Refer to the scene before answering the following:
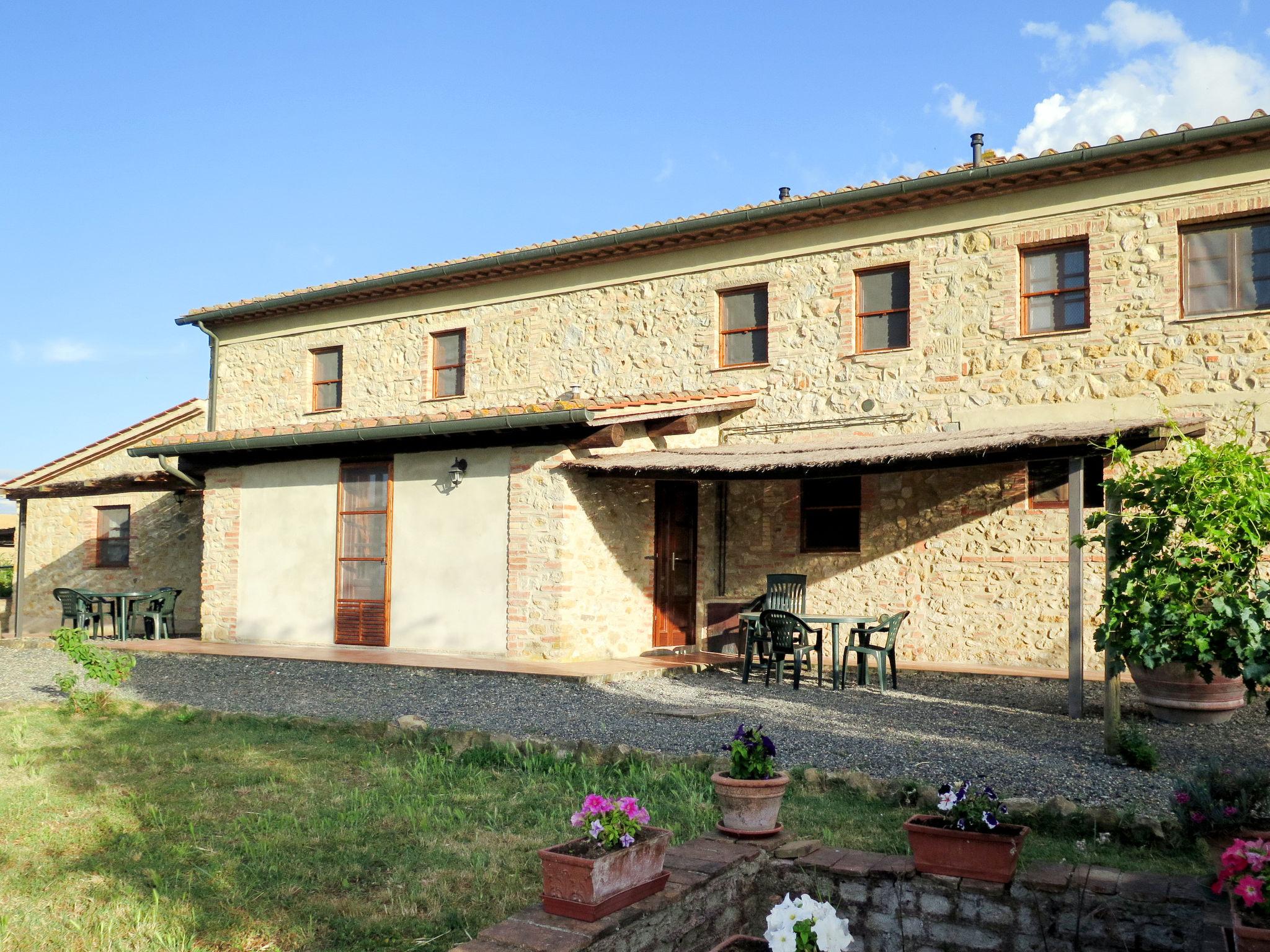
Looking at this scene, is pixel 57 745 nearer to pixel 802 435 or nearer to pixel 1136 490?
pixel 1136 490

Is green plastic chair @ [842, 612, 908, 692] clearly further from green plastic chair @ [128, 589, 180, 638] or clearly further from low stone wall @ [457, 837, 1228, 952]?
green plastic chair @ [128, 589, 180, 638]

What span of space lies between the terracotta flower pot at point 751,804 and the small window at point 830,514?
7.94 metres

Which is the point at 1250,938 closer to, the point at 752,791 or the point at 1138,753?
the point at 752,791

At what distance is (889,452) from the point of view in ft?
30.6

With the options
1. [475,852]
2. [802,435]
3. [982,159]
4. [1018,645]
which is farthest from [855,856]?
[982,159]

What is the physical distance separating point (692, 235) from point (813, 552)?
4081 millimetres

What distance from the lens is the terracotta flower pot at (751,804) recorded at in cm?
412

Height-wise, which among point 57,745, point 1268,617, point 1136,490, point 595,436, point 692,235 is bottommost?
point 57,745

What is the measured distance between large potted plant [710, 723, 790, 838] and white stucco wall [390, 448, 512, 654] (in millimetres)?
7109

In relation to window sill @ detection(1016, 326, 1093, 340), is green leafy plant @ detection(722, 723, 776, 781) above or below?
below

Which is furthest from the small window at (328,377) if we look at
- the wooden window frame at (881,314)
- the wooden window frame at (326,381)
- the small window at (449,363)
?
the wooden window frame at (881,314)

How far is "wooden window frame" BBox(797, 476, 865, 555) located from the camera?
11.8m

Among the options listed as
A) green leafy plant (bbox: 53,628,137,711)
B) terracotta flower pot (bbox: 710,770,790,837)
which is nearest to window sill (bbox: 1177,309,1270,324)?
terracotta flower pot (bbox: 710,770,790,837)

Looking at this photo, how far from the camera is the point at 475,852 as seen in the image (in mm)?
4473
